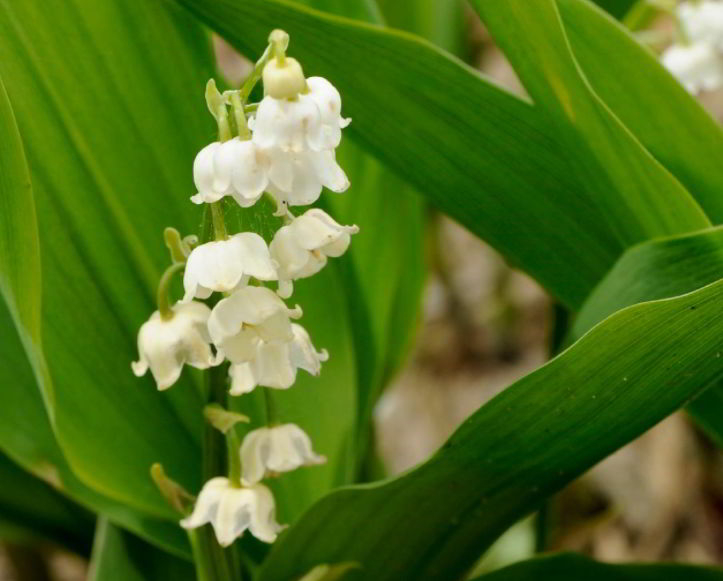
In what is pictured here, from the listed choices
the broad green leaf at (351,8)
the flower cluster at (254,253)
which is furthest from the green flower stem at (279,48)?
the broad green leaf at (351,8)

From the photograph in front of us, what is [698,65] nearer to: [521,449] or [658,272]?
[658,272]

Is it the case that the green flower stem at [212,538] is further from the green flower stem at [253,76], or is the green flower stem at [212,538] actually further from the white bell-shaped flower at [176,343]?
the green flower stem at [253,76]

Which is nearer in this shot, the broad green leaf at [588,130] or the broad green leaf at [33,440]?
the broad green leaf at [588,130]

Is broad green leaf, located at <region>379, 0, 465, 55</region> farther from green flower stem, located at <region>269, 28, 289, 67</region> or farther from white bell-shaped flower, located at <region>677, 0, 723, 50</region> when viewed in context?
green flower stem, located at <region>269, 28, 289, 67</region>

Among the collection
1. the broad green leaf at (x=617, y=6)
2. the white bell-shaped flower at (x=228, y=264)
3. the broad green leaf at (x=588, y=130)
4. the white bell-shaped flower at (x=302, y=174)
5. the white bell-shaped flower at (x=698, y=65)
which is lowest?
the white bell-shaped flower at (x=228, y=264)

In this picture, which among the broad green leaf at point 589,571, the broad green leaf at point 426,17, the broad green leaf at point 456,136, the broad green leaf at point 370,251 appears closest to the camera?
the broad green leaf at point 456,136

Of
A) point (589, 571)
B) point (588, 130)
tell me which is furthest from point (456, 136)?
point (589, 571)
